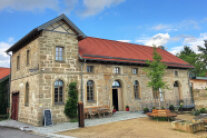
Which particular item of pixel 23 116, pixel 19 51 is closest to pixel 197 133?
pixel 23 116

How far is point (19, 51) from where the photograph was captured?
16.6m

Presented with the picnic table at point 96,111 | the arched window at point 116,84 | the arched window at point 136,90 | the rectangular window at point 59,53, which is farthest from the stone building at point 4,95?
the arched window at point 136,90

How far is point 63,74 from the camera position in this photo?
13.6 m

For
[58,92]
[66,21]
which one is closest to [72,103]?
[58,92]

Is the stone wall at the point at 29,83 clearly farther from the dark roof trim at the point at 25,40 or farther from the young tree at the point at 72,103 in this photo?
the young tree at the point at 72,103

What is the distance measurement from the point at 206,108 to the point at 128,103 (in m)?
6.84

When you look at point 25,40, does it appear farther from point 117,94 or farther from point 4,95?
point 117,94

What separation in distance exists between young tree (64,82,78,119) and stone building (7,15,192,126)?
1.19 feet

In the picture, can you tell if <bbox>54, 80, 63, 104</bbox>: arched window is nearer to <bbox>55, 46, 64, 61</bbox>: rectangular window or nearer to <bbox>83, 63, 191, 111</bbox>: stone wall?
<bbox>55, 46, 64, 61</bbox>: rectangular window

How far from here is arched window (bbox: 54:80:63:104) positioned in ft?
43.2

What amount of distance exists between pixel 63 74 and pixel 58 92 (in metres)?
1.46

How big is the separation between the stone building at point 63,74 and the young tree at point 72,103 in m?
0.36

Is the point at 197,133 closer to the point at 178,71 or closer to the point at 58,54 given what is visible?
the point at 58,54

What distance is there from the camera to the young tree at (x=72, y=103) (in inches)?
520
